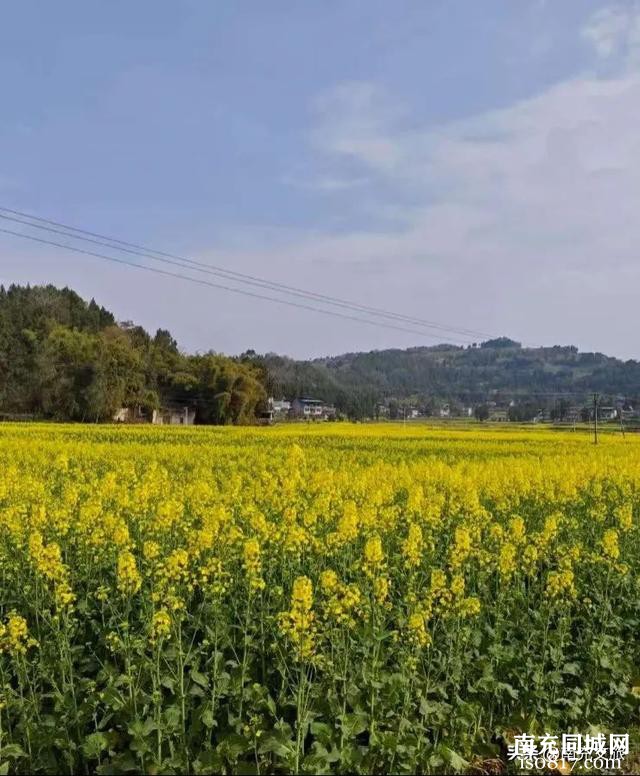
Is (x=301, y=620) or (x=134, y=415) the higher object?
(x=134, y=415)

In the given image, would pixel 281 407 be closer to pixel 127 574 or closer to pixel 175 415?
pixel 175 415

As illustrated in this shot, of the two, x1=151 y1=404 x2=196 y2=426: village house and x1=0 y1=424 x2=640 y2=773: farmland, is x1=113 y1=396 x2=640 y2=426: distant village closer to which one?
x1=151 y1=404 x2=196 y2=426: village house

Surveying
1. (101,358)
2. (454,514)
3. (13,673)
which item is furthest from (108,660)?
(101,358)

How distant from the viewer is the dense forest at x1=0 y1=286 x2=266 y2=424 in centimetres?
6775

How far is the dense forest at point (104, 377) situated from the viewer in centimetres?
6775

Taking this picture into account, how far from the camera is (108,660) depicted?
19.3 ft

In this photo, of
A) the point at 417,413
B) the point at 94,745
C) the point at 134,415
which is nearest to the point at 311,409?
the point at 417,413

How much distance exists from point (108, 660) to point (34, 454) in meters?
14.0

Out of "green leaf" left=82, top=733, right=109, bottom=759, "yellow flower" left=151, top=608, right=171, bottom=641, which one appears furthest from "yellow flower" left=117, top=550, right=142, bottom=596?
"green leaf" left=82, top=733, right=109, bottom=759

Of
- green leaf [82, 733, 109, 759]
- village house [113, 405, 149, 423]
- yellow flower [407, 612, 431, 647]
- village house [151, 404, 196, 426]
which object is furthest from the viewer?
village house [151, 404, 196, 426]

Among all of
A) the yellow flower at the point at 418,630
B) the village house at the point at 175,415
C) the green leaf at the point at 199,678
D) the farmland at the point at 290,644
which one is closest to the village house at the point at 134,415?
the village house at the point at 175,415

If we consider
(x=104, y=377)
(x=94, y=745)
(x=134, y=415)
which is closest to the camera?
(x=94, y=745)

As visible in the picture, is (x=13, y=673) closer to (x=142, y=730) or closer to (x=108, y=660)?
(x=108, y=660)

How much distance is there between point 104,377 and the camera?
66.7 m
